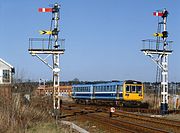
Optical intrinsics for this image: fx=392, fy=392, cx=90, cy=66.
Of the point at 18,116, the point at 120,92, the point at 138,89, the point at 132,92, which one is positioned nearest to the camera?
the point at 18,116

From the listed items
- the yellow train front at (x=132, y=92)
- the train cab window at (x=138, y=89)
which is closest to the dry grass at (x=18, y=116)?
the yellow train front at (x=132, y=92)

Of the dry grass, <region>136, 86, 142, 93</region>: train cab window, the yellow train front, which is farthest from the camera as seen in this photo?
<region>136, 86, 142, 93</region>: train cab window

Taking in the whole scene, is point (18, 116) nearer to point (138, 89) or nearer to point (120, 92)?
point (120, 92)

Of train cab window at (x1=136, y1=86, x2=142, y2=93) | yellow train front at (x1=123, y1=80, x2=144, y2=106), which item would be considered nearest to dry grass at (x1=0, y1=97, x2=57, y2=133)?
yellow train front at (x1=123, y1=80, x2=144, y2=106)

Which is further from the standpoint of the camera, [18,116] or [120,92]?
[120,92]

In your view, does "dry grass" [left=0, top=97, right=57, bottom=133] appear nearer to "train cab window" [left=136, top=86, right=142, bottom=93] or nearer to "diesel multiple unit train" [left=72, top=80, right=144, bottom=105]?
"diesel multiple unit train" [left=72, top=80, right=144, bottom=105]

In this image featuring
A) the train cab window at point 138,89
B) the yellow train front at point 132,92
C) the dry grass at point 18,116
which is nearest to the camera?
the dry grass at point 18,116

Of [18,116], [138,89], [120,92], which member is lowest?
[18,116]

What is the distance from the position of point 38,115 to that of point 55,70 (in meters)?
5.37

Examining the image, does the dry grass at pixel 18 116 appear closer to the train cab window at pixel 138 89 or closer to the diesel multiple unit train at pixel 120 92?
the diesel multiple unit train at pixel 120 92

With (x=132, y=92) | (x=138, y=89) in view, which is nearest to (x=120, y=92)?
(x=132, y=92)

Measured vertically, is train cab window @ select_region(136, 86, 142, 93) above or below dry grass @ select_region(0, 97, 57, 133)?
above

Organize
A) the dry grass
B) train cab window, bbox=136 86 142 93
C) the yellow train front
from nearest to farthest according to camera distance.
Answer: the dry grass, the yellow train front, train cab window, bbox=136 86 142 93

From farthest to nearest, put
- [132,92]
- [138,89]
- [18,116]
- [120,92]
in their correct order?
[138,89], [120,92], [132,92], [18,116]
